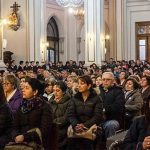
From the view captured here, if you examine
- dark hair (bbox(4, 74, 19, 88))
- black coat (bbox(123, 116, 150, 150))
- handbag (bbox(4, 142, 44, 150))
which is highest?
dark hair (bbox(4, 74, 19, 88))

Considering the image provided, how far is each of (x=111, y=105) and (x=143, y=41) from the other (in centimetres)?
2101

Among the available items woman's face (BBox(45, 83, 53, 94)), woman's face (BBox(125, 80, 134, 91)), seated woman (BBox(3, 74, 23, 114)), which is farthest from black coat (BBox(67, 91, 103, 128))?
woman's face (BBox(45, 83, 53, 94))

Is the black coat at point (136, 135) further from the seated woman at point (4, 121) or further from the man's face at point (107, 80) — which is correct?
the man's face at point (107, 80)

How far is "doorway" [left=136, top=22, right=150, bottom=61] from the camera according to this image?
27.5 meters

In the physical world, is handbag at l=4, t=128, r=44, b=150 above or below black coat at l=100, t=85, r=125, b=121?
below

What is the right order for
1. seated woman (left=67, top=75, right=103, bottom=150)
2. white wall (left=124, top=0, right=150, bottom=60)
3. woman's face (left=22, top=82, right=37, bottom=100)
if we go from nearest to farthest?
woman's face (left=22, top=82, right=37, bottom=100)
seated woman (left=67, top=75, right=103, bottom=150)
white wall (left=124, top=0, right=150, bottom=60)

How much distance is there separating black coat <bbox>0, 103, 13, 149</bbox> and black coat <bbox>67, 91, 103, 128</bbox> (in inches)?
88.6

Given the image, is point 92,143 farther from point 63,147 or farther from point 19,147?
point 19,147

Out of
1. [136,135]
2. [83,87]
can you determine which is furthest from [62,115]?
[136,135]

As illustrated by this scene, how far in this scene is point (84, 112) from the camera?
21.2 feet

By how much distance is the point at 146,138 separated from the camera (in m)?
4.21

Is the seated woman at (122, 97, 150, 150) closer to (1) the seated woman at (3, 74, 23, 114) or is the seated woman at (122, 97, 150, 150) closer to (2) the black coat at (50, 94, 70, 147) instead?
(1) the seated woman at (3, 74, 23, 114)

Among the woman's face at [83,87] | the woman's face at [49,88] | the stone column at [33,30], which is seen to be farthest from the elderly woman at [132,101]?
the stone column at [33,30]

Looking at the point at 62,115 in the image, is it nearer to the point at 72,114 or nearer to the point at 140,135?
the point at 72,114
